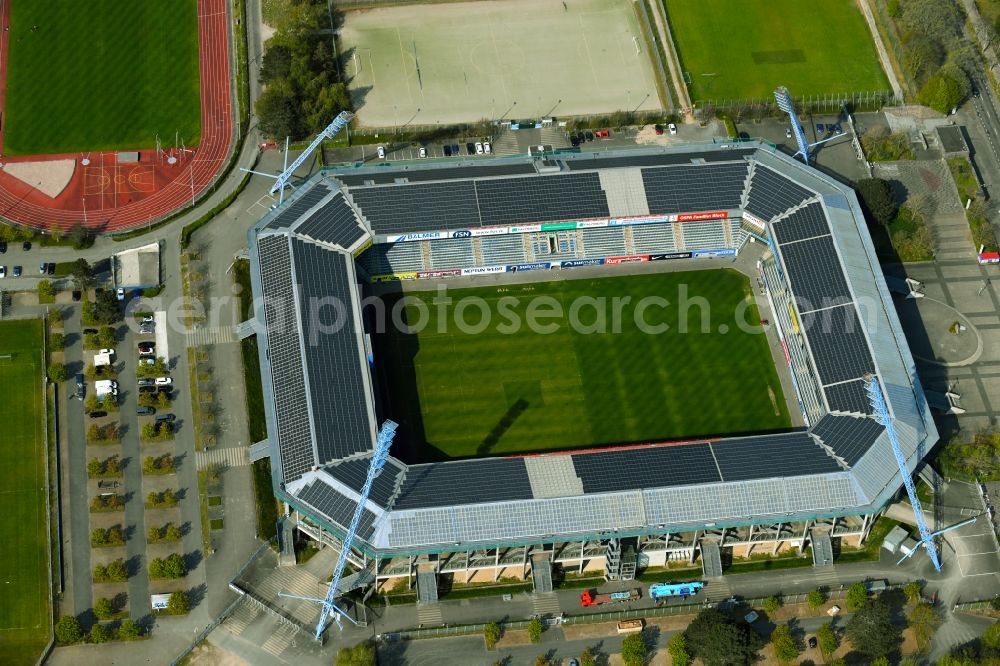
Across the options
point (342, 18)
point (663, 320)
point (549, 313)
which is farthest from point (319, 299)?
point (342, 18)

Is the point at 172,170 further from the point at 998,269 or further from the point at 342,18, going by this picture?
the point at 998,269

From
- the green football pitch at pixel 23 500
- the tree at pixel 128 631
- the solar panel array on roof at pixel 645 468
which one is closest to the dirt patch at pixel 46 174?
the green football pitch at pixel 23 500

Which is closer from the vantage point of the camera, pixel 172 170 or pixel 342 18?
pixel 172 170

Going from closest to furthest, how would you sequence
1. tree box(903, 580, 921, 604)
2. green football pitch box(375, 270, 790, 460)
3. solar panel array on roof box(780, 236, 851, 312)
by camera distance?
tree box(903, 580, 921, 604), green football pitch box(375, 270, 790, 460), solar panel array on roof box(780, 236, 851, 312)

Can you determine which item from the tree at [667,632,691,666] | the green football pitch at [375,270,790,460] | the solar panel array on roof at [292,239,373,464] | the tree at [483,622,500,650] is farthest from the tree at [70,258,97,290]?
the tree at [667,632,691,666]

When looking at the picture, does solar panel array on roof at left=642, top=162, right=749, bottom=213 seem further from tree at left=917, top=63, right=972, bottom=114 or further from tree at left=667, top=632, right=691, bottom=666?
tree at left=667, top=632, right=691, bottom=666

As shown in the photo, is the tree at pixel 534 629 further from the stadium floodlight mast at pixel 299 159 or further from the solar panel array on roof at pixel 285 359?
the stadium floodlight mast at pixel 299 159

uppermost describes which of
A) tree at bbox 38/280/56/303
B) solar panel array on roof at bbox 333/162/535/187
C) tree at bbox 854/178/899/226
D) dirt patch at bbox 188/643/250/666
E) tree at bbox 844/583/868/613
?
solar panel array on roof at bbox 333/162/535/187
